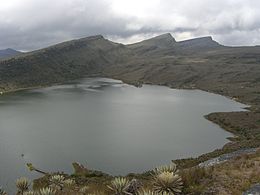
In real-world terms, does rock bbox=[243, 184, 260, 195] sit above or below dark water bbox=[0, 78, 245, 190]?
above

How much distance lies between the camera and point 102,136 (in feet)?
186

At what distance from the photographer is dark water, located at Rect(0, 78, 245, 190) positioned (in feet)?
140

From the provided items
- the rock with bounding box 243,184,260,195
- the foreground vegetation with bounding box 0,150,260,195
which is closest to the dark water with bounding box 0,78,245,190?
the foreground vegetation with bounding box 0,150,260,195

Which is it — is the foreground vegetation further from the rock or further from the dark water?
the dark water

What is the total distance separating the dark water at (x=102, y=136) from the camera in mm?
42531

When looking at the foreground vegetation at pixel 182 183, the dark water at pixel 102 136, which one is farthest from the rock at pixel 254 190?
the dark water at pixel 102 136

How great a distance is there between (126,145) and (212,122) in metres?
29.6

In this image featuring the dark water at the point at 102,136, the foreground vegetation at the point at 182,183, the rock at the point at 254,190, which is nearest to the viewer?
the rock at the point at 254,190

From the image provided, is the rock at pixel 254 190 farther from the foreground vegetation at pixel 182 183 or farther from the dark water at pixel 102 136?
the dark water at pixel 102 136

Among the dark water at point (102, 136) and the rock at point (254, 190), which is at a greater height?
the rock at point (254, 190)

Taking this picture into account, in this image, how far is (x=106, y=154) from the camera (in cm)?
4594

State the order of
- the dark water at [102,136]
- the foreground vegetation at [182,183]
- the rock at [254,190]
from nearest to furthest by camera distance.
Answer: the rock at [254,190]
the foreground vegetation at [182,183]
the dark water at [102,136]

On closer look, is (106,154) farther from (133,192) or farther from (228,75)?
(228,75)

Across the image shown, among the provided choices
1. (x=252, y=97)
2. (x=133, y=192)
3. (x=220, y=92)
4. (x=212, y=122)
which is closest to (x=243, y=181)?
(x=133, y=192)
